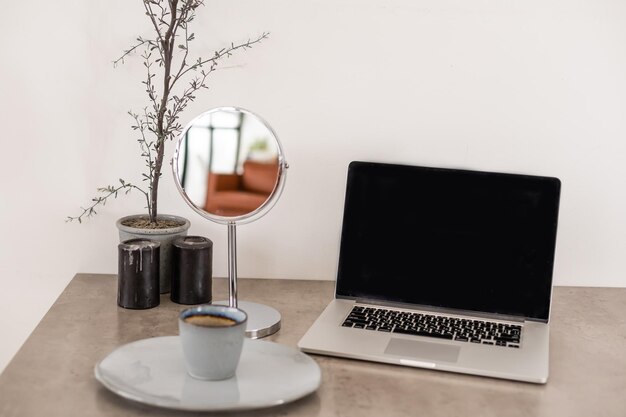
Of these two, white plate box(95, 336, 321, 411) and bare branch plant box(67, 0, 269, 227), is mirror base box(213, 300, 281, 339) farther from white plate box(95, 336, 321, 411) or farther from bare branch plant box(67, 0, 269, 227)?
bare branch plant box(67, 0, 269, 227)

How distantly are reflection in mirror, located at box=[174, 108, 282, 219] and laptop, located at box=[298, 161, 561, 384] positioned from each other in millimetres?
173

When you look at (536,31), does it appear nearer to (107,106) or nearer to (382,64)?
(382,64)

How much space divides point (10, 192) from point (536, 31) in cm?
96

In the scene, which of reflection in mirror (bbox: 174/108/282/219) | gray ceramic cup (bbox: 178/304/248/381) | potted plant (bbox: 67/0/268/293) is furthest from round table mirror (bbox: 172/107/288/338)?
gray ceramic cup (bbox: 178/304/248/381)

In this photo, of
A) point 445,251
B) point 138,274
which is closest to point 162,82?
point 138,274

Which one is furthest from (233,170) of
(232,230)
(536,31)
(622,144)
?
(622,144)

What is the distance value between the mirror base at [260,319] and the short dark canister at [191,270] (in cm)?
4

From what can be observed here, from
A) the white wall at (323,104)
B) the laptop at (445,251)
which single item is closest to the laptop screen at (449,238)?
the laptop at (445,251)

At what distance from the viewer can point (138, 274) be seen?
131 cm

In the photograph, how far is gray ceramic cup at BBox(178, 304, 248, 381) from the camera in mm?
1022

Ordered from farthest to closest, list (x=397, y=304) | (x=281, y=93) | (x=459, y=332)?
(x=281, y=93) → (x=397, y=304) → (x=459, y=332)

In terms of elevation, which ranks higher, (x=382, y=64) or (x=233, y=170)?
(x=382, y=64)

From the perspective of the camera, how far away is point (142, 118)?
146 centimetres

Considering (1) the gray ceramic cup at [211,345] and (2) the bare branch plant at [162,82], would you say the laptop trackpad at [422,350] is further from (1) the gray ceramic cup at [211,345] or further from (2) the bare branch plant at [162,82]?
(2) the bare branch plant at [162,82]
